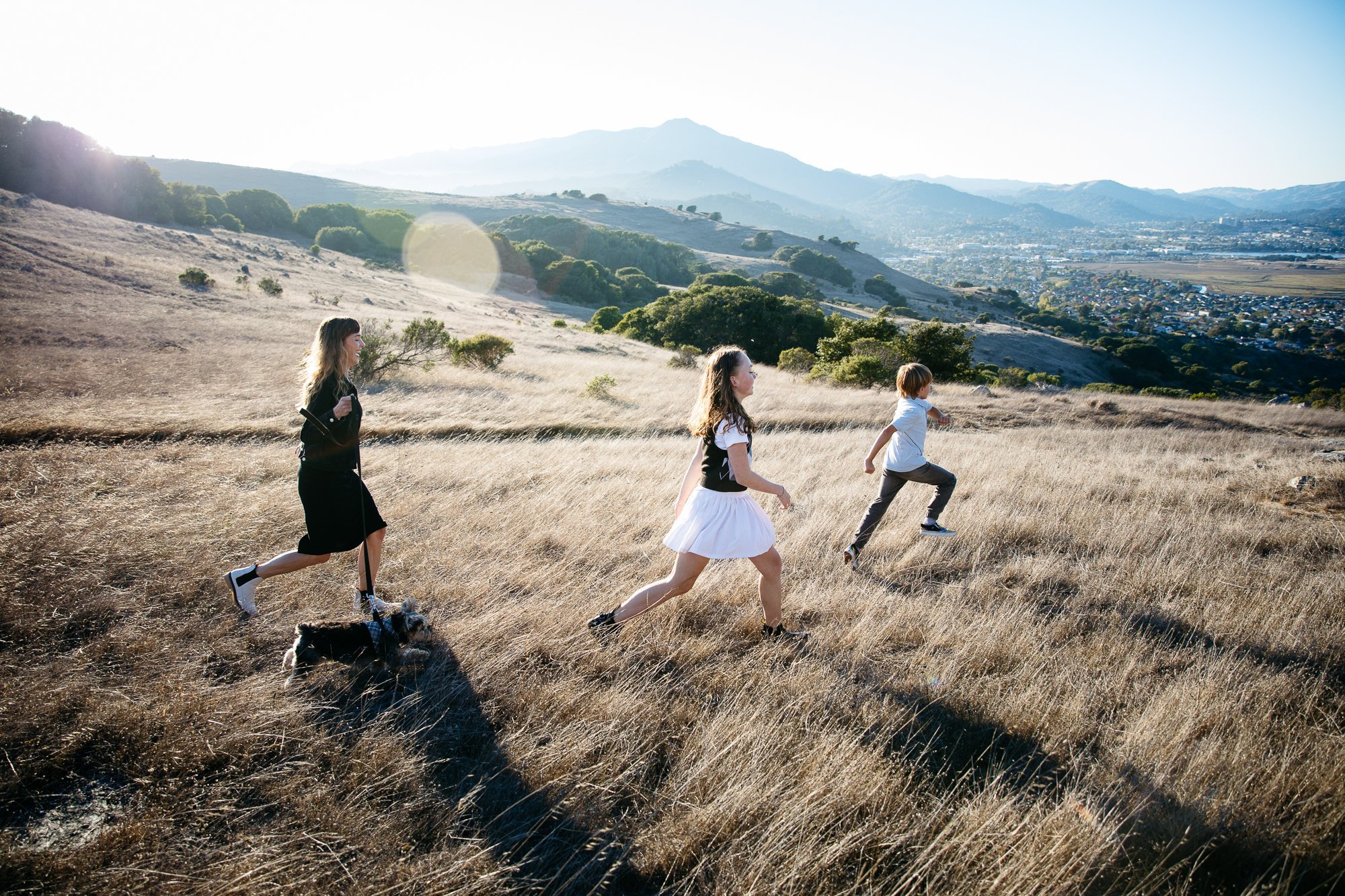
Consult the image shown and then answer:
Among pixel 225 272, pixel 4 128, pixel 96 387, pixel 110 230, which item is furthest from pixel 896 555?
pixel 4 128

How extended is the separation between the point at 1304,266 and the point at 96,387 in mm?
185799

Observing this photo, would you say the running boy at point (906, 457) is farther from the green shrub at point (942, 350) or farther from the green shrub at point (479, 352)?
the green shrub at point (942, 350)

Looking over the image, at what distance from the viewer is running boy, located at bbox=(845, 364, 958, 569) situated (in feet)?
16.8

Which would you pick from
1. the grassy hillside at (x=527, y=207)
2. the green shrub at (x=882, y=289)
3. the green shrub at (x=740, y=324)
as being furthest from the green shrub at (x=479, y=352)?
the grassy hillside at (x=527, y=207)

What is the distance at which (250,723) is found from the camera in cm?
275

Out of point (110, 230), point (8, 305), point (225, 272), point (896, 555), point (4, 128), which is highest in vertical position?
point (4, 128)

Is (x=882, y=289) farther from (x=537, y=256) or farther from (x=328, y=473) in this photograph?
(x=328, y=473)

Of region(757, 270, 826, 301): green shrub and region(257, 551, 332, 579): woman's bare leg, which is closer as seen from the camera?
region(257, 551, 332, 579): woman's bare leg

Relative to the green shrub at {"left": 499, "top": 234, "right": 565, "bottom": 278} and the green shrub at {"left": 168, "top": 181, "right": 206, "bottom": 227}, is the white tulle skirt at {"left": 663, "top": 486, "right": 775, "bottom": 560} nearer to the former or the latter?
the green shrub at {"left": 168, "top": 181, "right": 206, "bottom": 227}

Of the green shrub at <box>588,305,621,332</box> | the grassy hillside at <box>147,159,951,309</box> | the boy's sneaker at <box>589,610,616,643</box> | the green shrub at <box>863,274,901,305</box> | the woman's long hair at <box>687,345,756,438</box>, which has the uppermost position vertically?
the grassy hillside at <box>147,159,951,309</box>

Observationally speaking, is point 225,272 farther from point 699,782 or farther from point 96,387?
point 699,782

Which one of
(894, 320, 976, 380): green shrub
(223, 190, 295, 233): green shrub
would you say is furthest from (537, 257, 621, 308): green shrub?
(894, 320, 976, 380): green shrub

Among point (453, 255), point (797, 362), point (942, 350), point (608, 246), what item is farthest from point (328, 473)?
point (608, 246)

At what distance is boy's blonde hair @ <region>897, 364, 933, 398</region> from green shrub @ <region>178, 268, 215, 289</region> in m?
31.3
